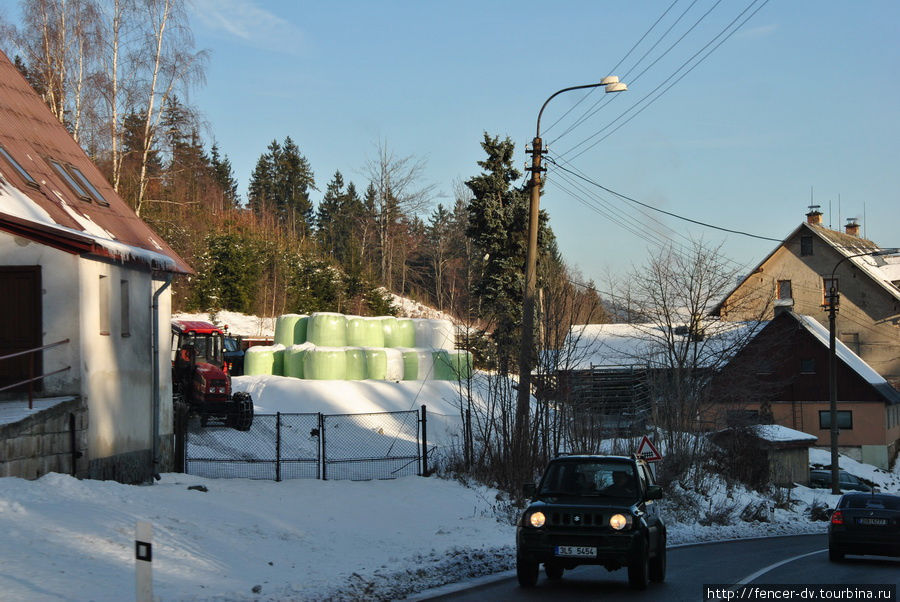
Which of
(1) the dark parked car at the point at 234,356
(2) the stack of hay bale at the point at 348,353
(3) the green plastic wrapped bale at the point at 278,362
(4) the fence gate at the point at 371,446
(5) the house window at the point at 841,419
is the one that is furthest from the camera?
(5) the house window at the point at 841,419

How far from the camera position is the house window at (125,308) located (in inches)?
774

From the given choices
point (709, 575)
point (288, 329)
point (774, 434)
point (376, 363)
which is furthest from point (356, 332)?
point (709, 575)

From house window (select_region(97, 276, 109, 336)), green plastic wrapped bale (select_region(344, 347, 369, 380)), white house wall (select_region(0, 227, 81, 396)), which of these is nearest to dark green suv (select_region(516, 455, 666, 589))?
white house wall (select_region(0, 227, 81, 396))

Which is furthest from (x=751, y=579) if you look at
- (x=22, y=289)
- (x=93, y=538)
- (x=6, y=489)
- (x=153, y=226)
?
(x=153, y=226)

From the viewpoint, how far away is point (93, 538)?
1210 centimetres

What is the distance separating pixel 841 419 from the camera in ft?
180

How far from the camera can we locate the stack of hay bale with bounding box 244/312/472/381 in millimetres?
39000

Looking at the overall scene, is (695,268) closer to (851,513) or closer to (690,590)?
(851,513)

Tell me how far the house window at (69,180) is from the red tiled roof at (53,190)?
0.14 metres

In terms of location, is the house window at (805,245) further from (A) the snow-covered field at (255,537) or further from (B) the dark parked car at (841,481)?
(A) the snow-covered field at (255,537)

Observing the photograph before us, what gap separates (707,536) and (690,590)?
1269 centimetres

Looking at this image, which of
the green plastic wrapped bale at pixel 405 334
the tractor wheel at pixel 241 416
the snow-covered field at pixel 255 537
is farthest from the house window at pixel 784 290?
the tractor wheel at pixel 241 416

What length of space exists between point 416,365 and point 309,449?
1266 centimetres

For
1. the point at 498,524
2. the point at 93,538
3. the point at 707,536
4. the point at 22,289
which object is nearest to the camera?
the point at 93,538
